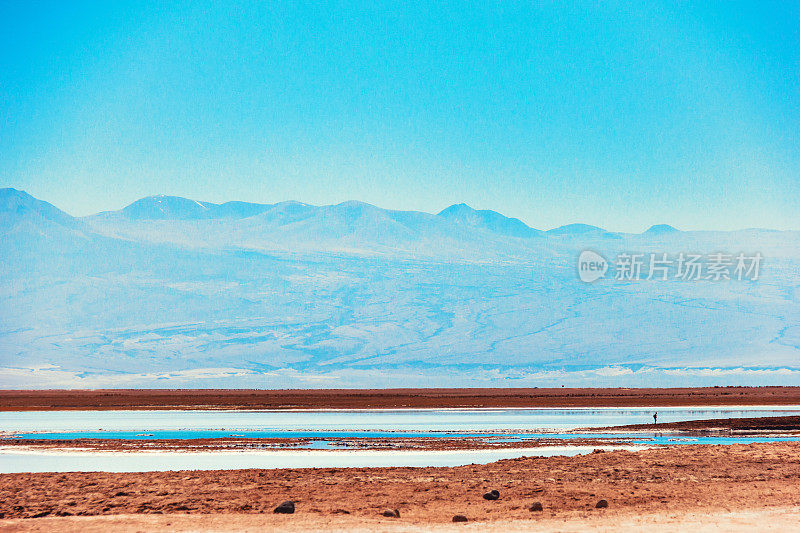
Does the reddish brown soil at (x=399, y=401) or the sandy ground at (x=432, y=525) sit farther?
the reddish brown soil at (x=399, y=401)

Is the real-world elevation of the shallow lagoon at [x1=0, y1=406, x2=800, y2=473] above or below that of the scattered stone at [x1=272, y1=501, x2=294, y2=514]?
below

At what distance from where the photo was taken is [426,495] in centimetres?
1988

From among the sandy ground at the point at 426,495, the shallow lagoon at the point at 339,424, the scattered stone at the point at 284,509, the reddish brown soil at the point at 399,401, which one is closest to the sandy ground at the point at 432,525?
the sandy ground at the point at 426,495

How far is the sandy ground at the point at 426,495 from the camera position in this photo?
1683cm

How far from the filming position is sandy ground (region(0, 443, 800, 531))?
55.2 ft

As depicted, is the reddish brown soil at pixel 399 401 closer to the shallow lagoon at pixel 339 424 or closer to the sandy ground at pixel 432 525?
the shallow lagoon at pixel 339 424

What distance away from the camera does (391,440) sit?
38125 mm

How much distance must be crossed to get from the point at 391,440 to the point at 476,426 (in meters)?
11.6

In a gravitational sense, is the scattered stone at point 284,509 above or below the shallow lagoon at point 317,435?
above

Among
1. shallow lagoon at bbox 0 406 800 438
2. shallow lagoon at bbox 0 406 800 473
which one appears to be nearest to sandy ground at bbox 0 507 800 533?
shallow lagoon at bbox 0 406 800 473

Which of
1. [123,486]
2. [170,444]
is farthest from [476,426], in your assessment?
[123,486]

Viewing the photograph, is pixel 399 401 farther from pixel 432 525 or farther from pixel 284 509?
pixel 432 525

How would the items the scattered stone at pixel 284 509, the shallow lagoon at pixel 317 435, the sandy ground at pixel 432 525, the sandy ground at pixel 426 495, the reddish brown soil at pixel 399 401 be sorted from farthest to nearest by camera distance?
the reddish brown soil at pixel 399 401
the shallow lagoon at pixel 317 435
the scattered stone at pixel 284 509
the sandy ground at pixel 426 495
the sandy ground at pixel 432 525

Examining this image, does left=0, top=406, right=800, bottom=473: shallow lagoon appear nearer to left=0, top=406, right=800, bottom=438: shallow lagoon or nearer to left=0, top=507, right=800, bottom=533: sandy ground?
left=0, top=406, right=800, bottom=438: shallow lagoon
